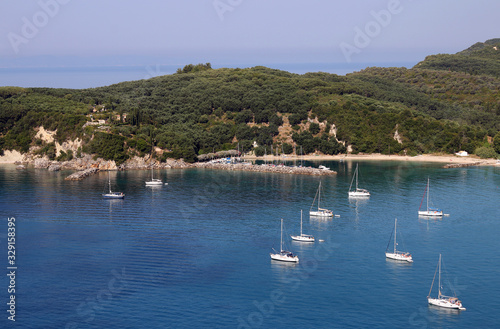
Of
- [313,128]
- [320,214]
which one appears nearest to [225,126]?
[313,128]

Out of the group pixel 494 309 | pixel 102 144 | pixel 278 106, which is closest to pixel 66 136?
pixel 102 144

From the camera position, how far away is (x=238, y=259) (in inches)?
2398

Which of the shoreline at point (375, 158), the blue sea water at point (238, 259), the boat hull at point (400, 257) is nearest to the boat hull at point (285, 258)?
the blue sea water at point (238, 259)

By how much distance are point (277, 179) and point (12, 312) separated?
3295 inches

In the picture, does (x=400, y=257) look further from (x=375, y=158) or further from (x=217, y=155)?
(x=375, y=158)

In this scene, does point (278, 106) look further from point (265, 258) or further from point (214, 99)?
point (265, 258)

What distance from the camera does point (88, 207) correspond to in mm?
90188
